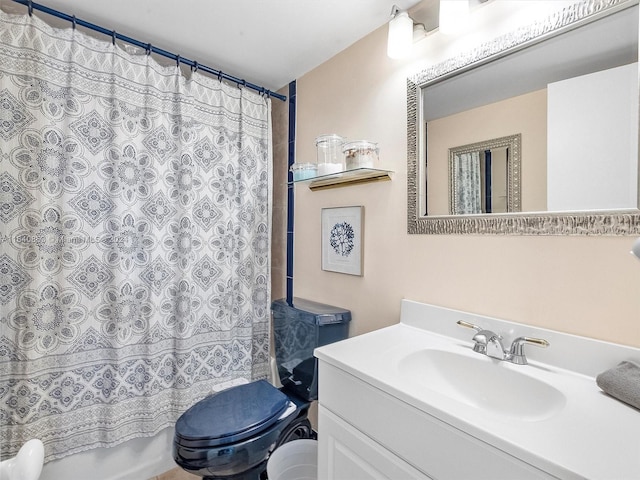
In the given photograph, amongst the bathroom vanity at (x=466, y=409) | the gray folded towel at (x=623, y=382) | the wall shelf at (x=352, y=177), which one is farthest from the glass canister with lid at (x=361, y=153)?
the gray folded towel at (x=623, y=382)

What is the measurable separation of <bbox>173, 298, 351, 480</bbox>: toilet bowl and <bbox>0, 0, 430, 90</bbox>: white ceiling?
1311mm

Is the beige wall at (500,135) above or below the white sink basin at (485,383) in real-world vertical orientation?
above

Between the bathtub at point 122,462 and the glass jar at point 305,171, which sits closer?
the bathtub at point 122,462

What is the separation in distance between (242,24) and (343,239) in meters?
1.09

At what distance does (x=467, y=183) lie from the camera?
1111mm

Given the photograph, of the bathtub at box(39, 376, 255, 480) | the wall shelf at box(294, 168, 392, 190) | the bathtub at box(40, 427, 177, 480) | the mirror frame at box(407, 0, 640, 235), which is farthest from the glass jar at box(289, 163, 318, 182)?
the bathtub at box(40, 427, 177, 480)

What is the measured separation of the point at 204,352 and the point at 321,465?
914 millimetres

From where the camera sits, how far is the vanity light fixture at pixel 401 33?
1.20 m

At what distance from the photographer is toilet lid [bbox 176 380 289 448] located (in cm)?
113

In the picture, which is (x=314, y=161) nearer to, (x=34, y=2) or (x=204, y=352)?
(x=204, y=352)

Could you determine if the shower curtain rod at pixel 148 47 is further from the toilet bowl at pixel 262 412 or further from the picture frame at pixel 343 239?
the toilet bowl at pixel 262 412

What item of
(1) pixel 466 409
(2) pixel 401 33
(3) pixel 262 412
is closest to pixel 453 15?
(2) pixel 401 33

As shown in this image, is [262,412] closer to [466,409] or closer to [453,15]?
[466,409]

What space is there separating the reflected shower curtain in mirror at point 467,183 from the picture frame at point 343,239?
1.48ft
